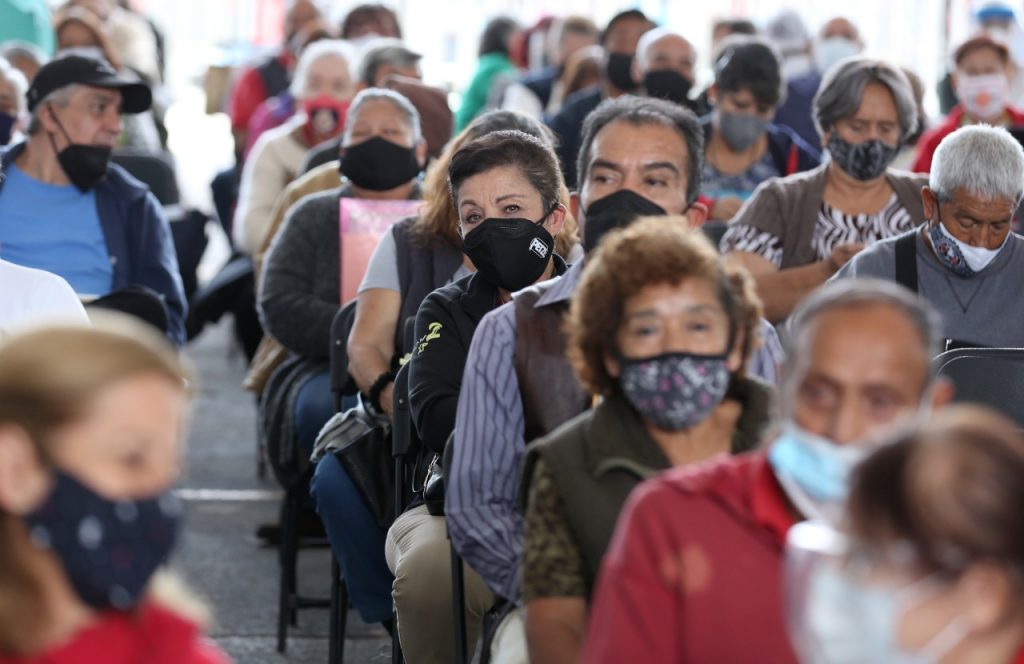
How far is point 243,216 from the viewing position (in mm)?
8375

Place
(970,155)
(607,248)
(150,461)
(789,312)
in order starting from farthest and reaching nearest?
(789,312), (970,155), (607,248), (150,461)

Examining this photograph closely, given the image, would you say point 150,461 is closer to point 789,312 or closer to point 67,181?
point 789,312

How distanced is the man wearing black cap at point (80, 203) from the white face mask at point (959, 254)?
259 cm

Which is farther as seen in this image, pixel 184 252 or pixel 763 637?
pixel 184 252

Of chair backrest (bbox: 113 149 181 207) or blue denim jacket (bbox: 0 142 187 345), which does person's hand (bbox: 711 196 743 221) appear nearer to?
blue denim jacket (bbox: 0 142 187 345)

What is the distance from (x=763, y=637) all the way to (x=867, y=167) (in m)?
3.67

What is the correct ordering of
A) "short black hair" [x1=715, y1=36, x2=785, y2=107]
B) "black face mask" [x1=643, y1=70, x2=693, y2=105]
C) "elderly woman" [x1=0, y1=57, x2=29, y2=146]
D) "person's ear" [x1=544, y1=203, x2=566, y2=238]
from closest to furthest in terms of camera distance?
"person's ear" [x1=544, y1=203, x2=566, y2=238], "short black hair" [x1=715, y1=36, x2=785, y2=107], "elderly woman" [x1=0, y1=57, x2=29, y2=146], "black face mask" [x1=643, y1=70, x2=693, y2=105]

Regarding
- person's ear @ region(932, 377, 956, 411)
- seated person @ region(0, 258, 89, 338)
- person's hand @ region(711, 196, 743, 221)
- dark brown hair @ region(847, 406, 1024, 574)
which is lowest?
person's hand @ region(711, 196, 743, 221)

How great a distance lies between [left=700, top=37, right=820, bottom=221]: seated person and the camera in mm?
7145

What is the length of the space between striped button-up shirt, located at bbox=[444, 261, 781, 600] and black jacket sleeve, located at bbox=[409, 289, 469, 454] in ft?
1.43

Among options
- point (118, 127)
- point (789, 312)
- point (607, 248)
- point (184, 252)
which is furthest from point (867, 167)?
point (184, 252)

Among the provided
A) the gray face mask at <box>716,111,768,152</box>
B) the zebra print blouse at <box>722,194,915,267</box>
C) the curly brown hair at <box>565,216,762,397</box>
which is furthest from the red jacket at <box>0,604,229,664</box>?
the gray face mask at <box>716,111,768,152</box>

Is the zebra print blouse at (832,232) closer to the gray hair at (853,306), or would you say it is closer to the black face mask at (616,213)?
the black face mask at (616,213)

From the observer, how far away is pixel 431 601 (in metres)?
4.18
